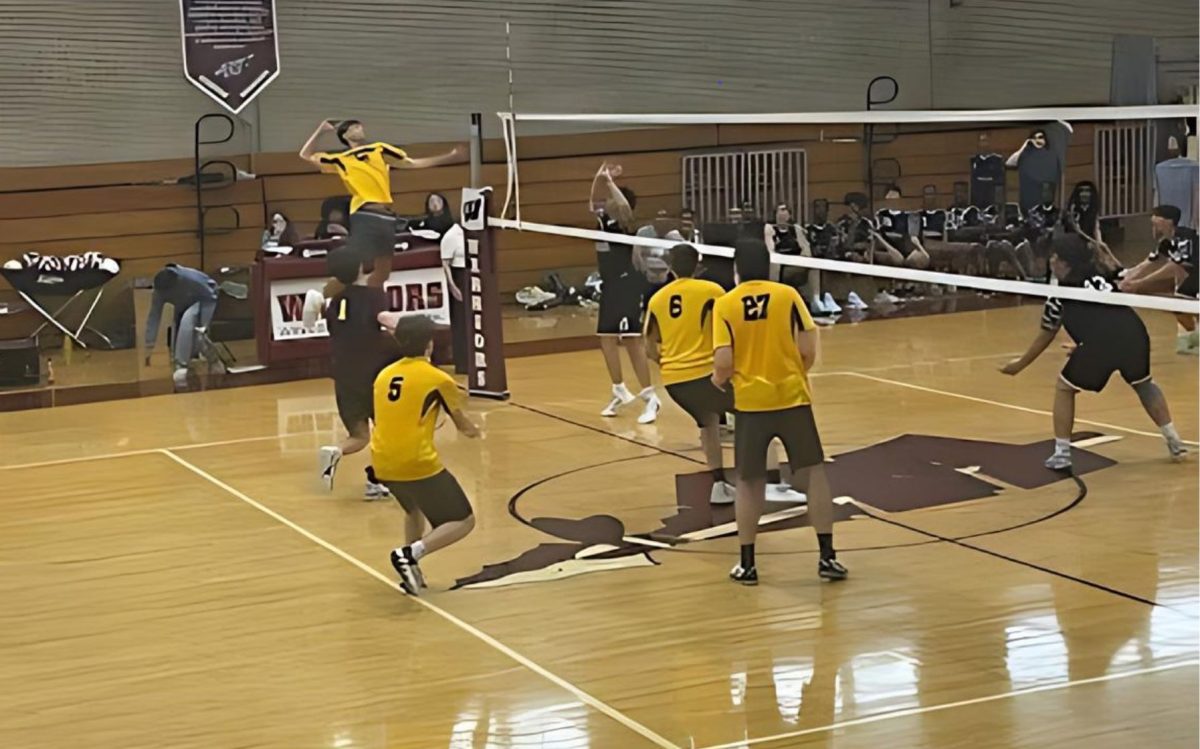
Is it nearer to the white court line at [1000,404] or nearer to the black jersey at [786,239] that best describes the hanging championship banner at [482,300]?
the white court line at [1000,404]

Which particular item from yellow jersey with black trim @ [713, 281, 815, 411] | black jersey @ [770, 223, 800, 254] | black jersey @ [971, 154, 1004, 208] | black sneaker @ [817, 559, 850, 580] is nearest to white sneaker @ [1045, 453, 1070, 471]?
black sneaker @ [817, 559, 850, 580]

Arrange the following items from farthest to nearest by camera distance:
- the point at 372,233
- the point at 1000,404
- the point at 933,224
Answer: the point at 933,224 → the point at 372,233 → the point at 1000,404

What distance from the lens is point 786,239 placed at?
20.2 m

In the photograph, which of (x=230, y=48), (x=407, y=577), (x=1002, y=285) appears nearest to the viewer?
(x=1002, y=285)

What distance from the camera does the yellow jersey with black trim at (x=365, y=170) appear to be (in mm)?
15516

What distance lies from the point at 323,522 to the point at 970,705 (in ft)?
16.5

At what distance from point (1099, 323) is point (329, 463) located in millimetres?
5052

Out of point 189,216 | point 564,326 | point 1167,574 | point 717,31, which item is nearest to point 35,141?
point 189,216

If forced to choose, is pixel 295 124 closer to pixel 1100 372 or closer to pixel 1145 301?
pixel 1100 372

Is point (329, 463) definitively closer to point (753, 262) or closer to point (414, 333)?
point (414, 333)

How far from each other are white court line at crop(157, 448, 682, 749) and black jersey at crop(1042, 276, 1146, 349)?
4.63 meters

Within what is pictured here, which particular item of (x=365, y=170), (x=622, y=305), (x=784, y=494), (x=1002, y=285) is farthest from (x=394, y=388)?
(x=365, y=170)

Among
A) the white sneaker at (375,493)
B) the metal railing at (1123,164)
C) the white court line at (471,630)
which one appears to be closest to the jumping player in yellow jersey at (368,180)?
the white court line at (471,630)

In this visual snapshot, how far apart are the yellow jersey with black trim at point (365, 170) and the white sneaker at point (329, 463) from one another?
13.9 ft
